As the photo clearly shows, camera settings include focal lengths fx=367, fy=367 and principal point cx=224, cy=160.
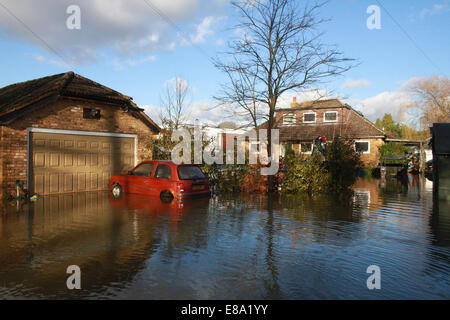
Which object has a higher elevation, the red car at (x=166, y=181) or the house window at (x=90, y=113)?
the house window at (x=90, y=113)

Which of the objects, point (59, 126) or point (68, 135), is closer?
point (59, 126)

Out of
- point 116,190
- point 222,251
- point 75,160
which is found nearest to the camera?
point 222,251

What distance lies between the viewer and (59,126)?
1476 cm

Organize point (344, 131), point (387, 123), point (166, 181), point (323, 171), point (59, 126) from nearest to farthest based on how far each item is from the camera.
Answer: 1. point (166, 181)
2. point (59, 126)
3. point (323, 171)
4. point (344, 131)
5. point (387, 123)

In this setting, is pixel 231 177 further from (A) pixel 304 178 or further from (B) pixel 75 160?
(B) pixel 75 160

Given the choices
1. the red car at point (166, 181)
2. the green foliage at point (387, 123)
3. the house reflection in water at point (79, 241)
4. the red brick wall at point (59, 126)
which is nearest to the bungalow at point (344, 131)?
the red brick wall at point (59, 126)

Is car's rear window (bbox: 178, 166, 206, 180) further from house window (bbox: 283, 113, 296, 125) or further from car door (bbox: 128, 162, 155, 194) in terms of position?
house window (bbox: 283, 113, 296, 125)

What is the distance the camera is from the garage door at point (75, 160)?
1408 centimetres

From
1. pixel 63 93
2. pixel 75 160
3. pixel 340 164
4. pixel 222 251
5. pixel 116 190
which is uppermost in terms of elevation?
pixel 63 93

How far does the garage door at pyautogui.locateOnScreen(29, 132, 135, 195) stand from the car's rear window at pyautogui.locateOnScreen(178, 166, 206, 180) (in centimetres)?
531

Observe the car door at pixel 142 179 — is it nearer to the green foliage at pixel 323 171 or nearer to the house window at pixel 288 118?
the green foliage at pixel 323 171

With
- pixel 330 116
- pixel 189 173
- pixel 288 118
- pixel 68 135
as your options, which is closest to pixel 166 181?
pixel 189 173

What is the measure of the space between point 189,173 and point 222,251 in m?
6.87
